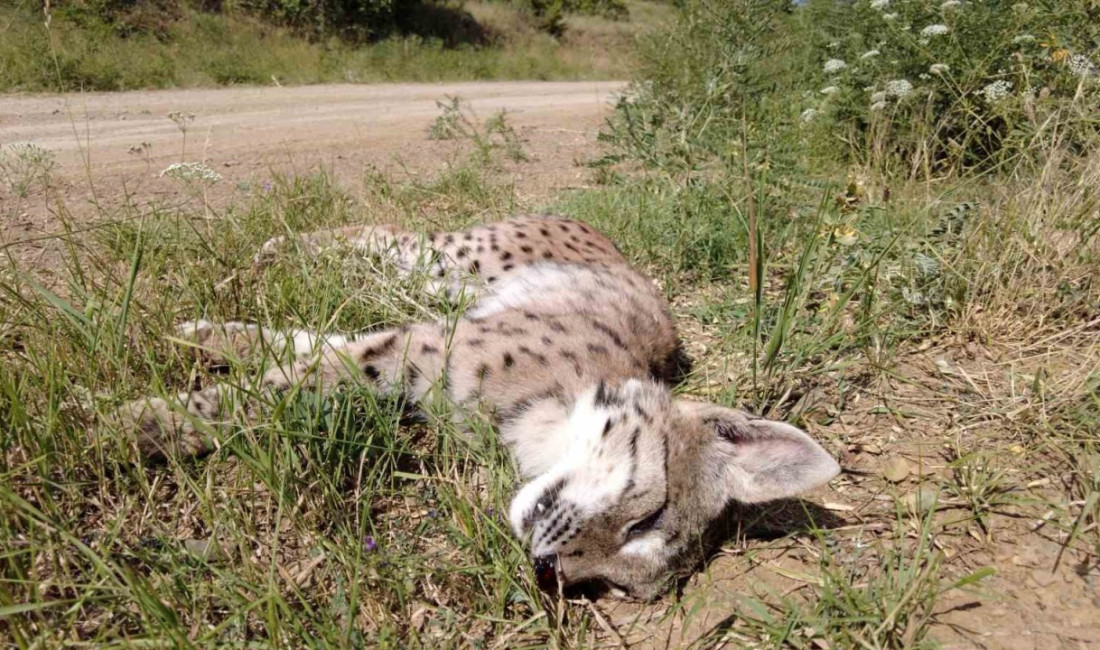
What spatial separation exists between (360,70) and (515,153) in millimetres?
10866

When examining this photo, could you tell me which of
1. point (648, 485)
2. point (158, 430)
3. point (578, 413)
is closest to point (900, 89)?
point (578, 413)

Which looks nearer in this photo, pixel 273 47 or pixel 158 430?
pixel 158 430

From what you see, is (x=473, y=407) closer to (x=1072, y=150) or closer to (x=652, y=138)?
(x=652, y=138)

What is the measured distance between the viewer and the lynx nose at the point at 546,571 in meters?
2.55

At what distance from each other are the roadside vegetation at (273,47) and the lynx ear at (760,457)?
18.3 feet

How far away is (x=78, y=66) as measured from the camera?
1230 cm

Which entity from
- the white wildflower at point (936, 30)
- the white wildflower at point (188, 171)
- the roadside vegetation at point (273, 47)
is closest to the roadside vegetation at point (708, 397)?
the white wildflower at point (188, 171)

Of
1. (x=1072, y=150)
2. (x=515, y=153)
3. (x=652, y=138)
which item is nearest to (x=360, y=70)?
(x=515, y=153)

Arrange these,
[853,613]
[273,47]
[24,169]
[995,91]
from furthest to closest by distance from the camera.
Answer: [273,47] < [24,169] < [995,91] < [853,613]

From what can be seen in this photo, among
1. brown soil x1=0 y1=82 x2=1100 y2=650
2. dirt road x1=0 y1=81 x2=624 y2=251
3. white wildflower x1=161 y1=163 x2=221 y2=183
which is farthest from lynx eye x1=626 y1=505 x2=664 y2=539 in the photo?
dirt road x1=0 y1=81 x2=624 y2=251

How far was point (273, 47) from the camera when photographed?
17188mm

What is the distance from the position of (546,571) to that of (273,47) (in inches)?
695

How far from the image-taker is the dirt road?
20.7 ft

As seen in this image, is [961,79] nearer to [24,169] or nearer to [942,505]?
[942,505]
